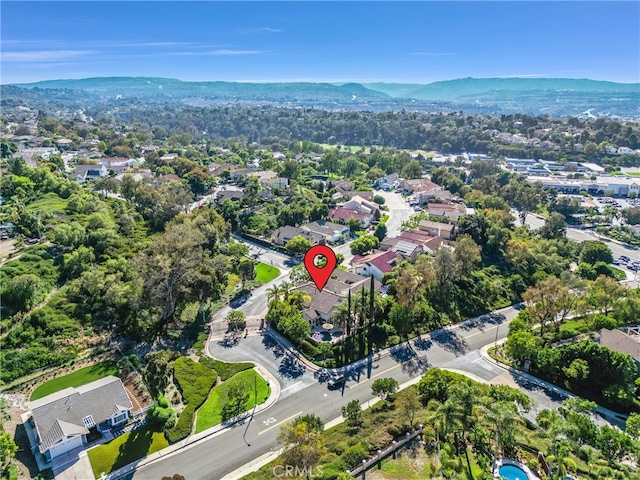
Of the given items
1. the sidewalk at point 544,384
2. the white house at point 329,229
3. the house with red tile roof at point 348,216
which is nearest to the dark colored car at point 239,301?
the white house at point 329,229

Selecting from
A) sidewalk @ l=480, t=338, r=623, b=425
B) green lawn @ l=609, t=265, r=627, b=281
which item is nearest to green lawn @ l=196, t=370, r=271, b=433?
sidewalk @ l=480, t=338, r=623, b=425

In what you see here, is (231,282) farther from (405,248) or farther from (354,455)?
(354,455)

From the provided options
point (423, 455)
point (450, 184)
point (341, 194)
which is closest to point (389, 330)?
point (423, 455)

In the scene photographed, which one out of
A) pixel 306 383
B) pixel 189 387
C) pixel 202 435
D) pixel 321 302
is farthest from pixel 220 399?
pixel 321 302

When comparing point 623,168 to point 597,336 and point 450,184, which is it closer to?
point 450,184

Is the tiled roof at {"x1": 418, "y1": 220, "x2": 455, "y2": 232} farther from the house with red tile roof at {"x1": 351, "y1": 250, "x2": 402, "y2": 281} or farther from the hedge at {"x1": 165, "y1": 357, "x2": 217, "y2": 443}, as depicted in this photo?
the hedge at {"x1": 165, "y1": 357, "x2": 217, "y2": 443}

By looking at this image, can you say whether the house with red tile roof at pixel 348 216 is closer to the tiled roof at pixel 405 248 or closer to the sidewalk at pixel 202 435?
the tiled roof at pixel 405 248
